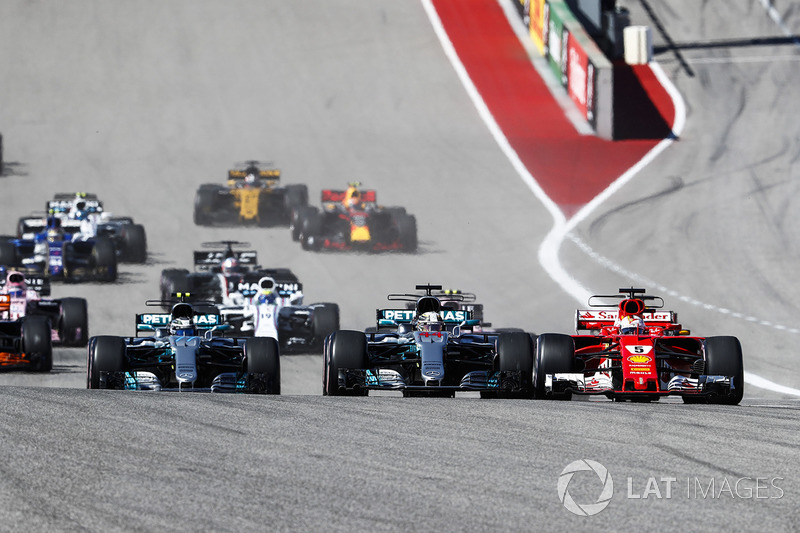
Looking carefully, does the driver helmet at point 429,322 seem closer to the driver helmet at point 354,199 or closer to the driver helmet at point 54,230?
the driver helmet at point 54,230

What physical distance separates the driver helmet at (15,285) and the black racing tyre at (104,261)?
18.5 ft

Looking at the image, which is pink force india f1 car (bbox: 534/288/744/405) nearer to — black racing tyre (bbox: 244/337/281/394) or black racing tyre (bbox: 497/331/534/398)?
black racing tyre (bbox: 497/331/534/398)

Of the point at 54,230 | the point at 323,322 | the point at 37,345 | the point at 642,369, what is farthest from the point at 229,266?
the point at 642,369

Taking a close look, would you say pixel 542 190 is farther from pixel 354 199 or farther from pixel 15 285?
pixel 15 285

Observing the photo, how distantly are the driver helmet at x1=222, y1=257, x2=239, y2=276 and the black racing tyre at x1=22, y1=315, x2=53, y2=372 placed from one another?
6.56 metres

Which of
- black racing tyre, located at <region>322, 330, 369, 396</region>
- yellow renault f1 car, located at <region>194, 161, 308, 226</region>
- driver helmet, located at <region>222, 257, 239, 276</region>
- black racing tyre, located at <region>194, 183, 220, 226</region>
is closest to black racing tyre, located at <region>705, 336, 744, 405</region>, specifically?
black racing tyre, located at <region>322, 330, 369, 396</region>

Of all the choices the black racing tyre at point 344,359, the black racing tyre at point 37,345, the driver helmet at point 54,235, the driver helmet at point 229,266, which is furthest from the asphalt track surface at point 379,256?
the driver helmet at point 229,266

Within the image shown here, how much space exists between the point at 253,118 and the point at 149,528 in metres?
39.1

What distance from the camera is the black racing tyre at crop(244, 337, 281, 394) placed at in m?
17.9

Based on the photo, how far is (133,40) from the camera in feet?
173

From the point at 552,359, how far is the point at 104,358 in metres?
5.30

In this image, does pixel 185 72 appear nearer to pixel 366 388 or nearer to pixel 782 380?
pixel 782 380

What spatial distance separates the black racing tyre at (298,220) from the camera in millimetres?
34928

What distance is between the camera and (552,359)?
57.5 ft
